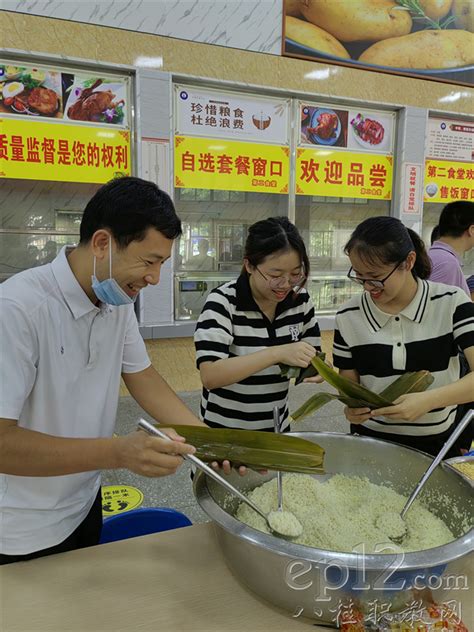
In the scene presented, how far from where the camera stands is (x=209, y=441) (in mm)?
1065

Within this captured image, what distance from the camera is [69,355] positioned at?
1083 mm

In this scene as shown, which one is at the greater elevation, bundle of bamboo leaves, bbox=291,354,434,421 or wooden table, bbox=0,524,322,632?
bundle of bamboo leaves, bbox=291,354,434,421

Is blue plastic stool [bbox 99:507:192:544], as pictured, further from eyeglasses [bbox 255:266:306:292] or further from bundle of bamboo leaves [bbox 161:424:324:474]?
eyeglasses [bbox 255:266:306:292]

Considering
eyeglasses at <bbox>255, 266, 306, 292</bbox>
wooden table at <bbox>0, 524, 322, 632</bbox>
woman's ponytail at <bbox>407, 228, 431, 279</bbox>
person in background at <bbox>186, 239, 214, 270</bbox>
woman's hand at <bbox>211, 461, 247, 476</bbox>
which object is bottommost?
wooden table at <bbox>0, 524, 322, 632</bbox>

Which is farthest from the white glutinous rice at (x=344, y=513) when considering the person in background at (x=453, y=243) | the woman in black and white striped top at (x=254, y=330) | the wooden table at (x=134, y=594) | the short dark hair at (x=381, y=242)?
the person in background at (x=453, y=243)

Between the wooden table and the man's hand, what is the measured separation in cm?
23

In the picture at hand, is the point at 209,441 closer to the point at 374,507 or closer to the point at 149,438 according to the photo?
the point at 149,438

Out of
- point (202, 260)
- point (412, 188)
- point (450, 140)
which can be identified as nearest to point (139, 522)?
point (202, 260)

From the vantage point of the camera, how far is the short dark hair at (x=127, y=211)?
1.04 meters

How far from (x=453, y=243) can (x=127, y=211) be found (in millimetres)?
2233

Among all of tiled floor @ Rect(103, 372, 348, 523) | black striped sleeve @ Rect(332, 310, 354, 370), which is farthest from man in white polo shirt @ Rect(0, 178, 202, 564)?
tiled floor @ Rect(103, 372, 348, 523)

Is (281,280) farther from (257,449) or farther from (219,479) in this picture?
(219,479)

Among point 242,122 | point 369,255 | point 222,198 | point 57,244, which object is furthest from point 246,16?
point 369,255

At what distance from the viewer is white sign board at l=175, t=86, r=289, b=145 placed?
12.8 ft
